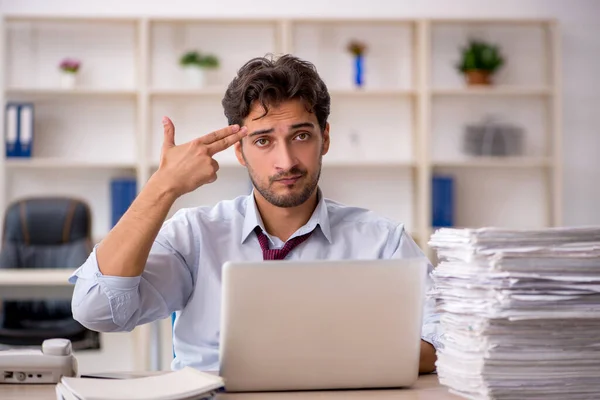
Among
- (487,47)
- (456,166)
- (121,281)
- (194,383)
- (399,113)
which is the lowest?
(194,383)

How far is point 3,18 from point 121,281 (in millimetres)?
3544

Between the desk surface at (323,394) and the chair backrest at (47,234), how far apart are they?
101 inches

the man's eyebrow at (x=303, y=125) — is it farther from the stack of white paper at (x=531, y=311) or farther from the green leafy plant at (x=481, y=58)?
the green leafy plant at (x=481, y=58)

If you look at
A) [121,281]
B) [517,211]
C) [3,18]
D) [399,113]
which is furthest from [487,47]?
[121,281]

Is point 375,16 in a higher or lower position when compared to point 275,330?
higher

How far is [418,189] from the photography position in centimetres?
475

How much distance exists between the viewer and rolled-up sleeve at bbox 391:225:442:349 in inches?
59.4

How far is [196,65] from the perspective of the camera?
184 inches

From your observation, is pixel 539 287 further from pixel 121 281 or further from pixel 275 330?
pixel 121 281

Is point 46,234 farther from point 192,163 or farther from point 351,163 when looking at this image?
point 192,163

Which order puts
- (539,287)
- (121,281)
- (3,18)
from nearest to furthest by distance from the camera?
(539,287), (121,281), (3,18)

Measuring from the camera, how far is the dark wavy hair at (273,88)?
70.4 inches

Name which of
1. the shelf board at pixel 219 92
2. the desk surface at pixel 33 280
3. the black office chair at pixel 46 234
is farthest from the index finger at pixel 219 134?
the shelf board at pixel 219 92

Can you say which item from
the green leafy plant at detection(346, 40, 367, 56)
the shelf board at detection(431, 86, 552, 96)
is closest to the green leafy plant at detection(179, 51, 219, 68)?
the green leafy plant at detection(346, 40, 367, 56)
